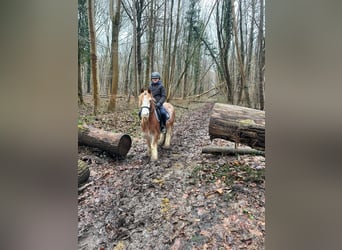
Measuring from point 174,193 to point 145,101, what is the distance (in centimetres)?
55

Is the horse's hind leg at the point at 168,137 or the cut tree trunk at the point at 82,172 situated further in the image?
the horse's hind leg at the point at 168,137

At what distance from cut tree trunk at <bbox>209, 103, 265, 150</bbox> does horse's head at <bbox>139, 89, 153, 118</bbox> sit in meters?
0.37

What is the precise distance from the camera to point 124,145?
1531mm

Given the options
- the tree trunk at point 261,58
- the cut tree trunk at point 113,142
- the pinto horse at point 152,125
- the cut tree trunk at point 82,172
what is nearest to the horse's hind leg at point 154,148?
the pinto horse at point 152,125

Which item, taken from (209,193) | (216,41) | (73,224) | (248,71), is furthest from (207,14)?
(73,224)

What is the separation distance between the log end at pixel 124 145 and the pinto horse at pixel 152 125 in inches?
4.1

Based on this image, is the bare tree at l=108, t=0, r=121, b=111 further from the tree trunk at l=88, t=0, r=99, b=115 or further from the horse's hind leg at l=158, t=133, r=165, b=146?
the horse's hind leg at l=158, t=133, r=165, b=146

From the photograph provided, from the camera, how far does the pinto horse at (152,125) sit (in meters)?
1.50

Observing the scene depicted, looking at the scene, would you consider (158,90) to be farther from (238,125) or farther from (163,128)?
(238,125)

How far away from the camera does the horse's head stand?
1.50 metres

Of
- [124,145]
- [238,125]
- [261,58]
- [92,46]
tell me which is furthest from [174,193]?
[92,46]

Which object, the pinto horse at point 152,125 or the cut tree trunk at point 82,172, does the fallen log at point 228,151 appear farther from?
the cut tree trunk at point 82,172
